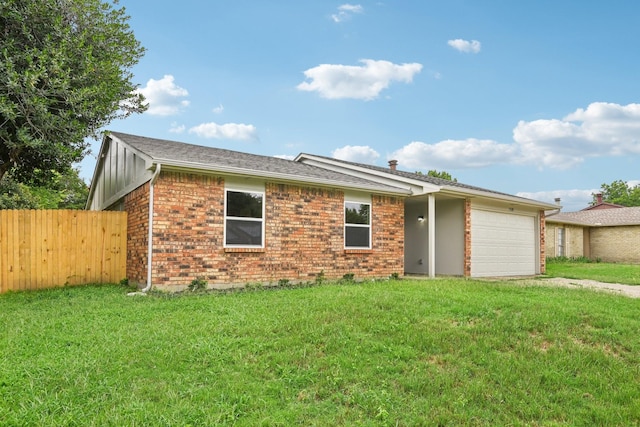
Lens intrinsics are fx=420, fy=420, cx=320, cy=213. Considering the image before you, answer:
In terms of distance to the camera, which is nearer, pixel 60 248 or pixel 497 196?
pixel 60 248

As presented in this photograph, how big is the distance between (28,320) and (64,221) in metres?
4.10

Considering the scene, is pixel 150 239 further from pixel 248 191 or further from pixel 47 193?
pixel 47 193

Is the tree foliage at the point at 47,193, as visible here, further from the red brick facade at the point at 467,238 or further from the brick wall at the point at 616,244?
the brick wall at the point at 616,244

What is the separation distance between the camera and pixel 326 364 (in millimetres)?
4441

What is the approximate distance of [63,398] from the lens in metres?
3.77

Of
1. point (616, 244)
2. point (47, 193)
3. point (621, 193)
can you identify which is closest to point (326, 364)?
point (47, 193)

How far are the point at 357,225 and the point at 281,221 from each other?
243 cm

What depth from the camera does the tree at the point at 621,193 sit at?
5166 centimetres

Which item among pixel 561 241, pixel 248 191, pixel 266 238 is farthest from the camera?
pixel 561 241

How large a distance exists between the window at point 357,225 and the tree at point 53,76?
7.37 m

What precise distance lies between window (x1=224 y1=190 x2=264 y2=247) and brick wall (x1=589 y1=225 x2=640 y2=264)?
2343 centimetres

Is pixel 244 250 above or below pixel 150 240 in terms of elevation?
below

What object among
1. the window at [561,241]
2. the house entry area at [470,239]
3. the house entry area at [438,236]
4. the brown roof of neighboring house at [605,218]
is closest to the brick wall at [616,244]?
the brown roof of neighboring house at [605,218]

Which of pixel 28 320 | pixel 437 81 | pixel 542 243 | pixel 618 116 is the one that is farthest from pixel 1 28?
pixel 618 116
